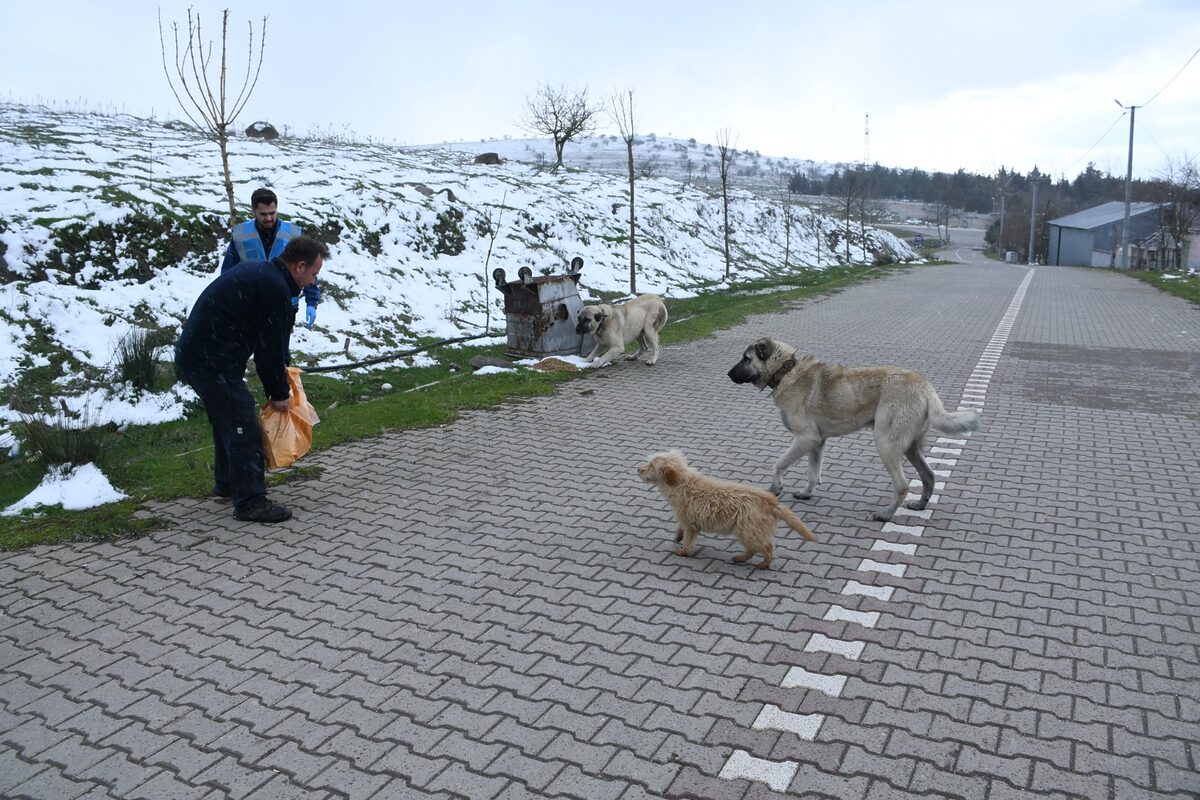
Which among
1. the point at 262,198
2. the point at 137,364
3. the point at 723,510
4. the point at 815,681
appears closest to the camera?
the point at 815,681

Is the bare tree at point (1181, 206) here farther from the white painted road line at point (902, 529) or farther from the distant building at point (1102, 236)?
the white painted road line at point (902, 529)

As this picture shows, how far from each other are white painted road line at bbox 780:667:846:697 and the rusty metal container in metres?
9.66

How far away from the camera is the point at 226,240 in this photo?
15227mm

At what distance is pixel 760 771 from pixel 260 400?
332 inches

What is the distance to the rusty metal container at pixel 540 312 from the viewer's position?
1343 cm

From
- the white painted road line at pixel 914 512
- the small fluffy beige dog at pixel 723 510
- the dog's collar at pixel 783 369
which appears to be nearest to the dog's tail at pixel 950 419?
the white painted road line at pixel 914 512

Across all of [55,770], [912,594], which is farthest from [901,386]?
[55,770]

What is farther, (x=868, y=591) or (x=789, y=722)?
(x=868, y=591)

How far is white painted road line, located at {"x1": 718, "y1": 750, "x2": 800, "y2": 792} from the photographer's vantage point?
3.50 m

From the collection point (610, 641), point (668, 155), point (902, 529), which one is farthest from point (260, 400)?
point (668, 155)

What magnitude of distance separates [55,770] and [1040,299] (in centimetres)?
2690

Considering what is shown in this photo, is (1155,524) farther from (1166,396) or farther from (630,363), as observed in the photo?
(630,363)

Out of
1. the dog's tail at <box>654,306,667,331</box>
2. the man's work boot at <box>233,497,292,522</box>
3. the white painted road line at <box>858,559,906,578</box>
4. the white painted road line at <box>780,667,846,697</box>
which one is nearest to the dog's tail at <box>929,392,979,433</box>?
the white painted road line at <box>858,559,906,578</box>

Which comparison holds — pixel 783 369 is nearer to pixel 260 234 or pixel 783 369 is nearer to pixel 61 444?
pixel 260 234
